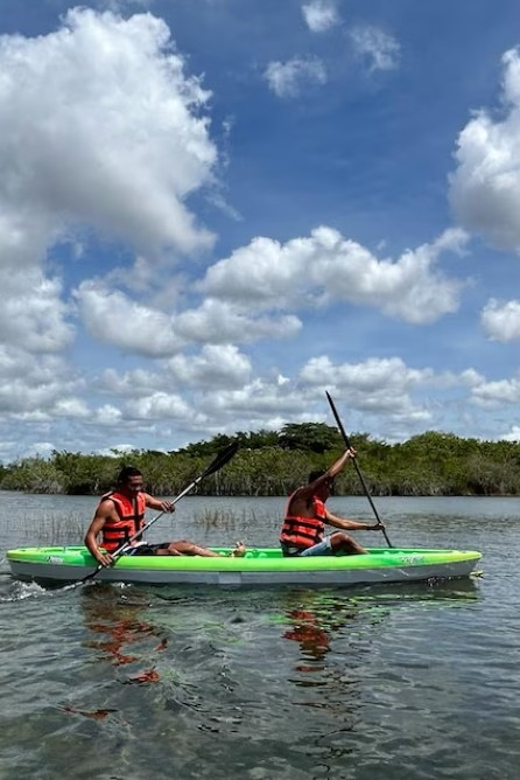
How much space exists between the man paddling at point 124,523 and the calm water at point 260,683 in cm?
60

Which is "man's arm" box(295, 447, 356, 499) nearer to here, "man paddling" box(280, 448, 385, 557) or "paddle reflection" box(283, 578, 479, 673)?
"man paddling" box(280, 448, 385, 557)

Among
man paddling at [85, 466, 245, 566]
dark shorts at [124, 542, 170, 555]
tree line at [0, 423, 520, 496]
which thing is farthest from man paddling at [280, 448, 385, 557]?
tree line at [0, 423, 520, 496]

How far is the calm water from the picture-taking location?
181 inches

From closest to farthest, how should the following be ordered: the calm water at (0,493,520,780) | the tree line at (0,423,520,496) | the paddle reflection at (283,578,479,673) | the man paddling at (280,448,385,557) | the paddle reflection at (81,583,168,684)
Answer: the calm water at (0,493,520,780) → the paddle reflection at (81,583,168,684) → the paddle reflection at (283,578,479,673) → the man paddling at (280,448,385,557) → the tree line at (0,423,520,496)

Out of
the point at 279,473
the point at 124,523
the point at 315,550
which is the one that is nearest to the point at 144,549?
the point at 124,523

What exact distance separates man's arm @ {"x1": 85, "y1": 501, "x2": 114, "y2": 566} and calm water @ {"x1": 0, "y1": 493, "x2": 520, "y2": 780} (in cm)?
39

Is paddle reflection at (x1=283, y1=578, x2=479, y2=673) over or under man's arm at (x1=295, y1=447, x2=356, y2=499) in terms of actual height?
under

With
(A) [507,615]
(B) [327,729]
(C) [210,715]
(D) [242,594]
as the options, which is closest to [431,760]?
(B) [327,729]

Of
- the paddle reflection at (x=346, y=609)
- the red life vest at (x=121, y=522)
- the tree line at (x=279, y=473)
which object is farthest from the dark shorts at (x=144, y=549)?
A: the tree line at (x=279, y=473)

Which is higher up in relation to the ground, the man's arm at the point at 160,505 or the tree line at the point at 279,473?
the tree line at the point at 279,473

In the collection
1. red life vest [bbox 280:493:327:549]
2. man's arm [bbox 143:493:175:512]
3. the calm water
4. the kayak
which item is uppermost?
man's arm [bbox 143:493:175:512]

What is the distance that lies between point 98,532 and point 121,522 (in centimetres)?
44

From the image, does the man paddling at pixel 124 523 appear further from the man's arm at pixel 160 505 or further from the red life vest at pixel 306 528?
the red life vest at pixel 306 528

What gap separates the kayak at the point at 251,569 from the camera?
10438 mm
